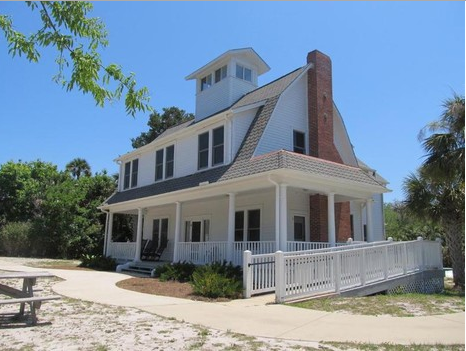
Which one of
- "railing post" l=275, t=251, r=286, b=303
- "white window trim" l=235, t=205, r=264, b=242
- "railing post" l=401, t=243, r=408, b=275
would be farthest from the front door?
"railing post" l=275, t=251, r=286, b=303

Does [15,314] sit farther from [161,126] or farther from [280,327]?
[161,126]

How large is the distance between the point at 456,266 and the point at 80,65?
15722 mm

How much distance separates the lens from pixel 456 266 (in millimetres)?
16094

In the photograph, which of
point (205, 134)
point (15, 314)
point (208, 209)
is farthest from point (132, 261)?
point (15, 314)

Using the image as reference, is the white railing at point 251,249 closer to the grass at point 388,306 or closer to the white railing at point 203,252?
the white railing at point 203,252

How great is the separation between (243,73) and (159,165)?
20.4 ft

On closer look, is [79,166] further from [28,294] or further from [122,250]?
[28,294]

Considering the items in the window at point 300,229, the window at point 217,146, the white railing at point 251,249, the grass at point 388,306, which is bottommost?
the grass at point 388,306

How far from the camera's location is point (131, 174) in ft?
79.4

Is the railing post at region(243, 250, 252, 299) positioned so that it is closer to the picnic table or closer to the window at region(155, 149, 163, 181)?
the picnic table

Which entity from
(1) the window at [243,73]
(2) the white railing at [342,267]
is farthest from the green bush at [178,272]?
(1) the window at [243,73]

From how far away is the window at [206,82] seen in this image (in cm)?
2136

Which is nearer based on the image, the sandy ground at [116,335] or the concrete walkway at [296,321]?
the sandy ground at [116,335]

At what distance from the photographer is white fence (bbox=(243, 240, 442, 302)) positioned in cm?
1048
